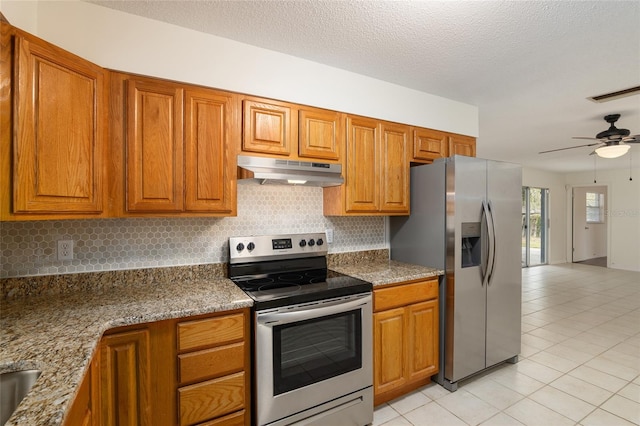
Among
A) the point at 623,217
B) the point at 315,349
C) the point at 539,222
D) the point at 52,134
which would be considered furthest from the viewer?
the point at 539,222

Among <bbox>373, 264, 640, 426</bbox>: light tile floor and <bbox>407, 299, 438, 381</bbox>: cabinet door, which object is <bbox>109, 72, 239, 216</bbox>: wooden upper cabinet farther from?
<bbox>373, 264, 640, 426</bbox>: light tile floor

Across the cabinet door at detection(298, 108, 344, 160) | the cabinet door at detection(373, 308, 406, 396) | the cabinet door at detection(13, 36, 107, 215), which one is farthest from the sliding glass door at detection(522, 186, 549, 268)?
the cabinet door at detection(13, 36, 107, 215)

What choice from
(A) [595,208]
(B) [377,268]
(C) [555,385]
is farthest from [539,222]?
(B) [377,268]

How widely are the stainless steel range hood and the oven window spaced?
35.9 inches

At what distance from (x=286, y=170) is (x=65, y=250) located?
1390 mm

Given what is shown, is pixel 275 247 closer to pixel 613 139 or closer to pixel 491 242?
pixel 491 242

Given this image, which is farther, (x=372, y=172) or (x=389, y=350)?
(x=372, y=172)

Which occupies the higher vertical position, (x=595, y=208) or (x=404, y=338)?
(x=595, y=208)

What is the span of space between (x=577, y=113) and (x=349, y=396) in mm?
3766

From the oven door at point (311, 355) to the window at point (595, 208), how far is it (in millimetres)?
9735

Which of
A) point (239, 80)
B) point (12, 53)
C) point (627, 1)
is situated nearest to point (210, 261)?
point (239, 80)

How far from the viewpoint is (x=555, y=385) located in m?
2.52

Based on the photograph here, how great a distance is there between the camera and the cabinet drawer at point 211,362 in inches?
62.7

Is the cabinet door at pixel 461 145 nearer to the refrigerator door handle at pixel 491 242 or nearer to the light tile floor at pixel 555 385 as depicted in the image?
the refrigerator door handle at pixel 491 242
